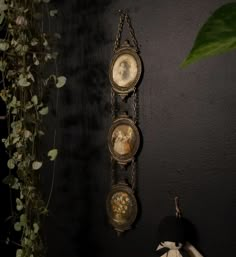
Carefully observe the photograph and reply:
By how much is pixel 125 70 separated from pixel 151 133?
30cm

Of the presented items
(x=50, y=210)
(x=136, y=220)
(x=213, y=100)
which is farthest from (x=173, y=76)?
(x=50, y=210)

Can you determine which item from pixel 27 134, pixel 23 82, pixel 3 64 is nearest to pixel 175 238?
pixel 27 134

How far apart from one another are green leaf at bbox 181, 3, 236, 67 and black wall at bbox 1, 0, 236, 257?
3.64ft

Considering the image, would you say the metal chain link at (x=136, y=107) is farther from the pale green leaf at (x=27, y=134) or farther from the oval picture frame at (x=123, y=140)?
the pale green leaf at (x=27, y=134)

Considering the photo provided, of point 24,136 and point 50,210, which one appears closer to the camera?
point 24,136

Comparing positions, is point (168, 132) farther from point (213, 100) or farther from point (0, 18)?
point (0, 18)

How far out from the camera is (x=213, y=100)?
1.36 metres

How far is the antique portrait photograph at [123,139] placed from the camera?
5.22 ft

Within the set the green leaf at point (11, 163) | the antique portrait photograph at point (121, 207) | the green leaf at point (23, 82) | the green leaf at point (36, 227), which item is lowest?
the green leaf at point (36, 227)

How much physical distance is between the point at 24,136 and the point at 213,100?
77 centimetres

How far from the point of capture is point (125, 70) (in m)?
1.61

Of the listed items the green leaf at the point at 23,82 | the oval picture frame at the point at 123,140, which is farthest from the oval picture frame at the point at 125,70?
the green leaf at the point at 23,82

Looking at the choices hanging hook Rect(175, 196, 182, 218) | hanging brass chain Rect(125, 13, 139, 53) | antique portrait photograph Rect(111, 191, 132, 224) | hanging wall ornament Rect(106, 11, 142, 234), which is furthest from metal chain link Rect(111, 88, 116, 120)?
hanging hook Rect(175, 196, 182, 218)

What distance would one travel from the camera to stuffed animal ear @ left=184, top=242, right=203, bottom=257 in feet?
4.45
